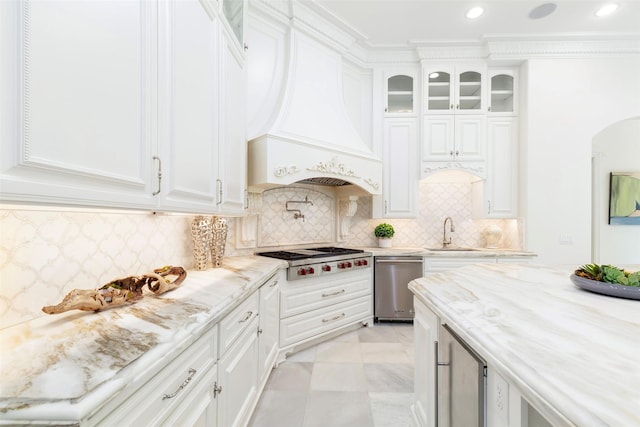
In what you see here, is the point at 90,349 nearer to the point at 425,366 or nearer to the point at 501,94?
the point at 425,366

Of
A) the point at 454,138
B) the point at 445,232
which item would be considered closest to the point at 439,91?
the point at 454,138

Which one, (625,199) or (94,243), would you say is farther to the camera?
(625,199)

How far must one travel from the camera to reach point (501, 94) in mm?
3730

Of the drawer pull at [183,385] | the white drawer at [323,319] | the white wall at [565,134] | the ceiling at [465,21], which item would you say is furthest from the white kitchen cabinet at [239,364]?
the white wall at [565,134]

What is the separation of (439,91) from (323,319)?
10.5 ft

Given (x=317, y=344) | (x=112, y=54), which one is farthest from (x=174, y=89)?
(x=317, y=344)

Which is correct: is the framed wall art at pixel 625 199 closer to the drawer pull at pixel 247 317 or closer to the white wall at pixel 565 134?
the white wall at pixel 565 134

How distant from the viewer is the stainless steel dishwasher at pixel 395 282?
338cm

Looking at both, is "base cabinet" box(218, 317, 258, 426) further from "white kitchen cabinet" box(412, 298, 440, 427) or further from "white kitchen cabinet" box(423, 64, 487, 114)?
"white kitchen cabinet" box(423, 64, 487, 114)

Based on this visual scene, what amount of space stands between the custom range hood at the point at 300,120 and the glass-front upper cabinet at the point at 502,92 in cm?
185

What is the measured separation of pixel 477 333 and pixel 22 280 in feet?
5.18

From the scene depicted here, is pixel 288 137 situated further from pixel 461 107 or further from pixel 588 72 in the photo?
pixel 588 72

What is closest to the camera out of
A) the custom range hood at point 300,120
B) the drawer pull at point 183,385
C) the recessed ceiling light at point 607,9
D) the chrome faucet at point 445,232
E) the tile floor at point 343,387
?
the drawer pull at point 183,385

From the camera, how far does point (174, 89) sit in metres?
1.30
